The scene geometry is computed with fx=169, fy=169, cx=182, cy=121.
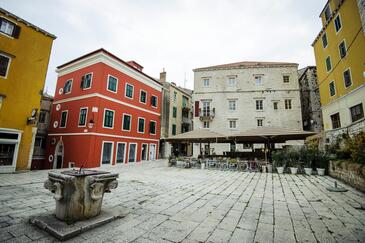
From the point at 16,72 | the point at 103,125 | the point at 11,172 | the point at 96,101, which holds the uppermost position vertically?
the point at 16,72

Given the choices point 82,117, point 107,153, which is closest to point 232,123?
point 107,153

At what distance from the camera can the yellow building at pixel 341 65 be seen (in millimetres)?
12594

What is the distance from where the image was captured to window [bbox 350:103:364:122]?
41.1 ft

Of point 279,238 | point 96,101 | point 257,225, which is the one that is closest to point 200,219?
point 257,225

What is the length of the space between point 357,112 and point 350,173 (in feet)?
32.2

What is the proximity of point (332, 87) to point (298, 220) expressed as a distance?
1821 centimetres

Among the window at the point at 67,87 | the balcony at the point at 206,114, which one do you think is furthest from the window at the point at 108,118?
the balcony at the point at 206,114

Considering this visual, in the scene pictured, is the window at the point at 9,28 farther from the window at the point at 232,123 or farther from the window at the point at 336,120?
the window at the point at 336,120

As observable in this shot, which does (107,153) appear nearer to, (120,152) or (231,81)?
(120,152)

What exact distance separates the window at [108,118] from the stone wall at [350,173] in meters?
15.5

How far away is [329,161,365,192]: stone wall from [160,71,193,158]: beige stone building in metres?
17.1

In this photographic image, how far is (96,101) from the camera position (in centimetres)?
1395

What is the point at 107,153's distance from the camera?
1466 cm

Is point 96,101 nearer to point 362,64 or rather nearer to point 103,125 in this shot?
point 103,125
